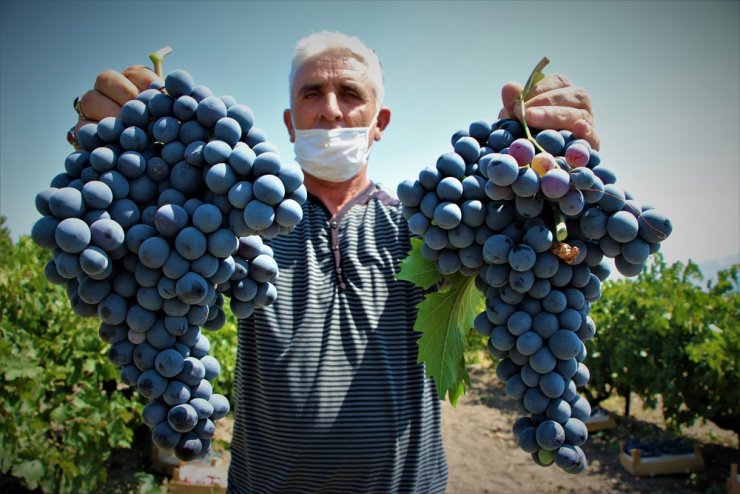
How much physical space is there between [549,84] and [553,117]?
22 cm

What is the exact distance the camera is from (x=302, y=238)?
8.34ft

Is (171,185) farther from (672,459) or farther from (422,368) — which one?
(672,459)

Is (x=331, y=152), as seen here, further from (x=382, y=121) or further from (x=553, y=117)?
(x=553, y=117)

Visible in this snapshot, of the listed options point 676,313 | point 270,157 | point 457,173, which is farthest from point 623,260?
point 676,313

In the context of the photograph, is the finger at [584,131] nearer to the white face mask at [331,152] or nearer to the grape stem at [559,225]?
the grape stem at [559,225]

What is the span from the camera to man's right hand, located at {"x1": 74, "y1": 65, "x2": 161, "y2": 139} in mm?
1494

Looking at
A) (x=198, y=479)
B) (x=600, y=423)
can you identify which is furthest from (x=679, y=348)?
(x=198, y=479)

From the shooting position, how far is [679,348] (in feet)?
22.5

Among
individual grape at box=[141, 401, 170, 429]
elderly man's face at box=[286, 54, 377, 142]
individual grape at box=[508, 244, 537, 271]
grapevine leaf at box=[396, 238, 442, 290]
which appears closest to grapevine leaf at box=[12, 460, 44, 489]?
elderly man's face at box=[286, 54, 377, 142]

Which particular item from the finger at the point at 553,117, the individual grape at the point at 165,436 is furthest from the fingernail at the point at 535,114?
the individual grape at the point at 165,436

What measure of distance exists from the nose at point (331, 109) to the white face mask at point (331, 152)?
0.27ft

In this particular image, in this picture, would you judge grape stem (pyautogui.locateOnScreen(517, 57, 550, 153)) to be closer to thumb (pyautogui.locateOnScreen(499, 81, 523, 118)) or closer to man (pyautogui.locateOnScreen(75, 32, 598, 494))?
thumb (pyautogui.locateOnScreen(499, 81, 523, 118))

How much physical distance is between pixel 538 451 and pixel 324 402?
3.80 feet

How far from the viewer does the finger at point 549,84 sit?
1639 mm
